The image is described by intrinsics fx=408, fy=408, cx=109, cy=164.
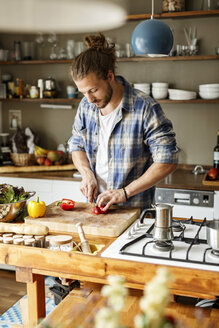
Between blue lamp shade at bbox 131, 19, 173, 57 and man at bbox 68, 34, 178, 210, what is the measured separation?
6.4 inches

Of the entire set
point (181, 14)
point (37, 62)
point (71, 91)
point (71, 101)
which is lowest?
point (71, 101)

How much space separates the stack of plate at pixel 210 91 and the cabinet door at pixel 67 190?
58.2 inches

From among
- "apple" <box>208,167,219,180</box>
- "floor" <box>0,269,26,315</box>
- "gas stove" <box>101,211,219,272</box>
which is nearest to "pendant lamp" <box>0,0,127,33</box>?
"apple" <box>208,167,219,180</box>

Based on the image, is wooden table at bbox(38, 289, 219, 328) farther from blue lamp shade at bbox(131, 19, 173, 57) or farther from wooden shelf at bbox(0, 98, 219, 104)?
wooden shelf at bbox(0, 98, 219, 104)

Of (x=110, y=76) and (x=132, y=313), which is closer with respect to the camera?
(x=132, y=313)

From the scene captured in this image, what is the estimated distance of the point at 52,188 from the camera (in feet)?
13.1

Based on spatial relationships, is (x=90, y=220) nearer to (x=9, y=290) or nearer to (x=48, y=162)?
(x=9, y=290)

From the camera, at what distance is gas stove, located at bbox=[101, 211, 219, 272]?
150 centimetres

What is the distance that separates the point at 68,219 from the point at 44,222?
0.39 feet

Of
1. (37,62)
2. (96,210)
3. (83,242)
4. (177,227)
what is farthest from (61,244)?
(37,62)

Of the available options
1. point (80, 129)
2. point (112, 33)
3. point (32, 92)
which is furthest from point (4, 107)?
point (80, 129)

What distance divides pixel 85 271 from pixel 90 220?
0.46m

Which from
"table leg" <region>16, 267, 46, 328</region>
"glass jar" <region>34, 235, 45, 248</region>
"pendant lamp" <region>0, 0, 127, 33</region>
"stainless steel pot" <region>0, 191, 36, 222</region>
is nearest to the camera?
"table leg" <region>16, 267, 46, 328</region>

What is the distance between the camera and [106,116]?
2.39 metres
